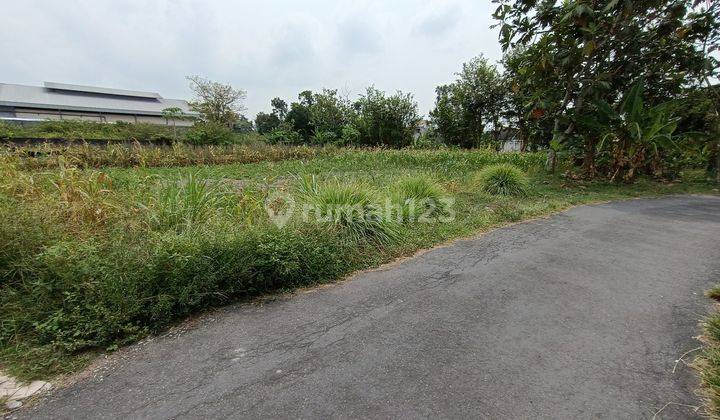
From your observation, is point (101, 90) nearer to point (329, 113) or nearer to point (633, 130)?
point (329, 113)

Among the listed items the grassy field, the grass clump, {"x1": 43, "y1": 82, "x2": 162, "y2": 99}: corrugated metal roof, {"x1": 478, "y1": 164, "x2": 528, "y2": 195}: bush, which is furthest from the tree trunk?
{"x1": 43, "y1": 82, "x2": 162, "y2": 99}: corrugated metal roof

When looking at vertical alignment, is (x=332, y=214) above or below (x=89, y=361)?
above

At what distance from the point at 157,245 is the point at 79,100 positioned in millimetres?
47969

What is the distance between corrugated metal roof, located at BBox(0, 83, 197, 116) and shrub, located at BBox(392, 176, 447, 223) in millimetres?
38423

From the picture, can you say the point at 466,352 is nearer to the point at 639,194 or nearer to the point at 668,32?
the point at 639,194

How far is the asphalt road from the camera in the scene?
1.92 meters

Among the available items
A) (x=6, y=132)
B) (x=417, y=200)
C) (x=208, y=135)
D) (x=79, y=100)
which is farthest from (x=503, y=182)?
(x=79, y=100)

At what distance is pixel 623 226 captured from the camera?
5.87 metres

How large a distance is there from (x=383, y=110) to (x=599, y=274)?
1964 cm

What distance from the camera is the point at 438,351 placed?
2408 mm

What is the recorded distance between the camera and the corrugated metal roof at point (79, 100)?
32.5 metres

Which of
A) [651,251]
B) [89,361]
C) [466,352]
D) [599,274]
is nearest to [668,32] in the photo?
[651,251]

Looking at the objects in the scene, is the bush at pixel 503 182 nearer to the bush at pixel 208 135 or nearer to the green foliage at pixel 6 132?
the bush at pixel 208 135

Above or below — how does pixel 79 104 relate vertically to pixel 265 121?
above
